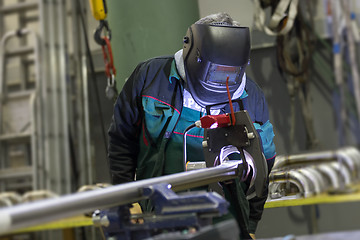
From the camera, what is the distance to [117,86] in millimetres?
752

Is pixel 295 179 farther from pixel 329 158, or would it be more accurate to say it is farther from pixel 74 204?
pixel 74 204

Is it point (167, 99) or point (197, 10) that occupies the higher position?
point (197, 10)

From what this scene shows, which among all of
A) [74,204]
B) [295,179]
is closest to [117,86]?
[295,179]

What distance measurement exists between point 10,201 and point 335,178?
345 millimetres

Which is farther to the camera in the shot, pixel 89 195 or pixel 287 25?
pixel 287 25

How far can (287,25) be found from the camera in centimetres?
68

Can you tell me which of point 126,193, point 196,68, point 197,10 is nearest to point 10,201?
point 126,193

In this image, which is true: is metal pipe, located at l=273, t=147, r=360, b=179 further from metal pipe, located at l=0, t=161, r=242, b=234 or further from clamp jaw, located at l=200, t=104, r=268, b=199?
metal pipe, located at l=0, t=161, r=242, b=234

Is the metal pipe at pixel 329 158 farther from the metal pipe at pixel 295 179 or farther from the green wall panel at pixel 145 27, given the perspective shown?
the green wall panel at pixel 145 27

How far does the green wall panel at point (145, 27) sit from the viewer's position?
0.73 meters

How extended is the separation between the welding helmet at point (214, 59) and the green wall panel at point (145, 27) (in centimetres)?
6

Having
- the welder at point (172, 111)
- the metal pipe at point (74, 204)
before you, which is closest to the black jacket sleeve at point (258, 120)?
the welder at point (172, 111)

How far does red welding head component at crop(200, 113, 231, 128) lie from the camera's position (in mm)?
588

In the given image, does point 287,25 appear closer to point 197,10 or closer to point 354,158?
point 197,10
